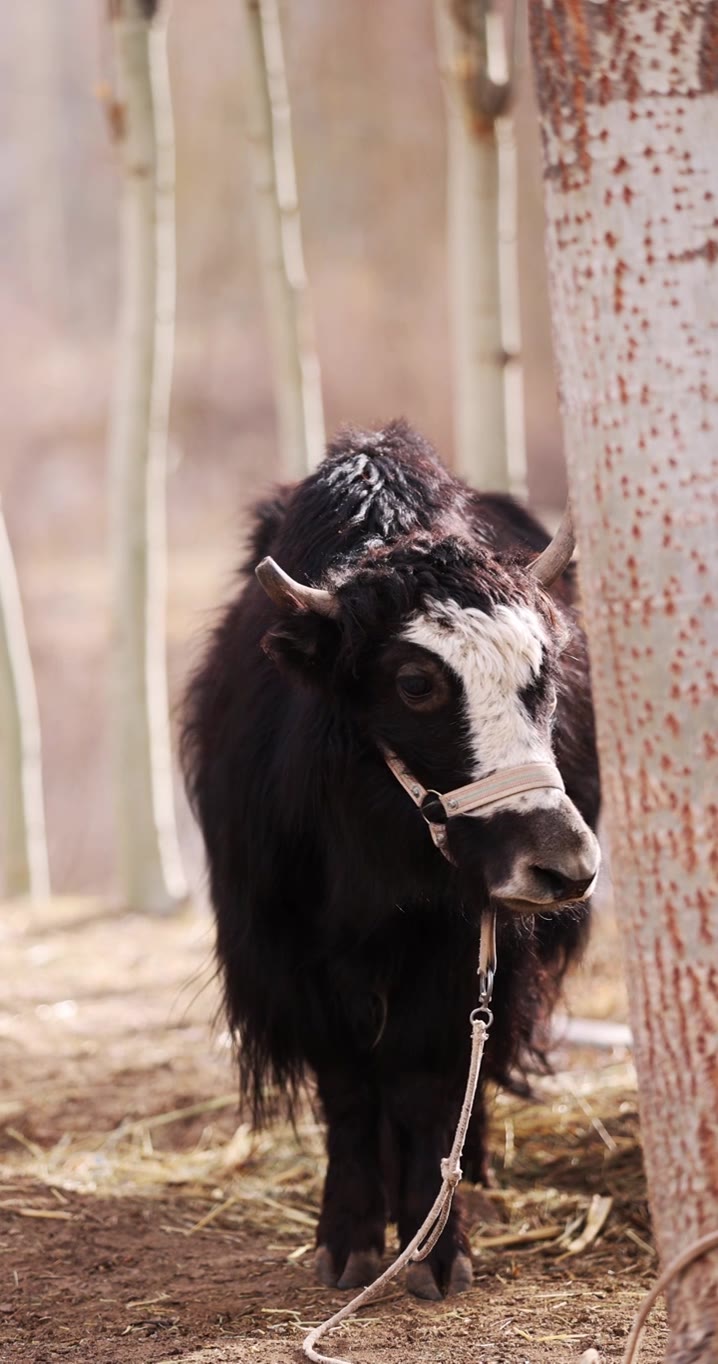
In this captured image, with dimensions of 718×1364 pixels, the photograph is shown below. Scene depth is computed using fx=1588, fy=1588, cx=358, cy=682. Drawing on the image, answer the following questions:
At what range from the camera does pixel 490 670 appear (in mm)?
3357

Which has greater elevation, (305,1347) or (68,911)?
(305,1347)

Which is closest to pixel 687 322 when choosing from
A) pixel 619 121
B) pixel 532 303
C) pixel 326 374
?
pixel 619 121

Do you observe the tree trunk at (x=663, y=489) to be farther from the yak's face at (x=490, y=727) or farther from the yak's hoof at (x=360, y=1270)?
the yak's hoof at (x=360, y=1270)

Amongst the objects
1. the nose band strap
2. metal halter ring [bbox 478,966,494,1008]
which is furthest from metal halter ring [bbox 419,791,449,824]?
metal halter ring [bbox 478,966,494,1008]

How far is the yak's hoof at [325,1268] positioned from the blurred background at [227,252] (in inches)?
851

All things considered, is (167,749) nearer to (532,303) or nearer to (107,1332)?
(107,1332)

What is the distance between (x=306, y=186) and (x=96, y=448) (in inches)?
294

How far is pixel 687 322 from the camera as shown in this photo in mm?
2486

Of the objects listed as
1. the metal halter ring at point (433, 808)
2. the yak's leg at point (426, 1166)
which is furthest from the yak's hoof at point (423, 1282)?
the metal halter ring at point (433, 808)

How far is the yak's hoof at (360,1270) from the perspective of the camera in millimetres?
3779

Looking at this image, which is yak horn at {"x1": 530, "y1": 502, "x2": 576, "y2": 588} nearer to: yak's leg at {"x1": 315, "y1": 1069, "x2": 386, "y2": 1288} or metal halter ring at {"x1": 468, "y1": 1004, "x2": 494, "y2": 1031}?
metal halter ring at {"x1": 468, "y1": 1004, "x2": 494, "y2": 1031}

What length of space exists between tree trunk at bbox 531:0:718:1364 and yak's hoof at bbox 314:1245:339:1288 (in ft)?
4.81

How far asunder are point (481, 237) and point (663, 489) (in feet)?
16.2

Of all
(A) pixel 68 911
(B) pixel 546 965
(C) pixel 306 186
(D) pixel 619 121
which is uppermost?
(C) pixel 306 186
